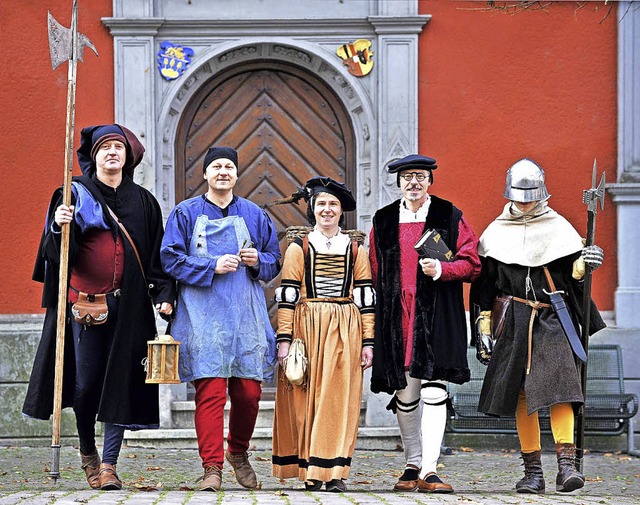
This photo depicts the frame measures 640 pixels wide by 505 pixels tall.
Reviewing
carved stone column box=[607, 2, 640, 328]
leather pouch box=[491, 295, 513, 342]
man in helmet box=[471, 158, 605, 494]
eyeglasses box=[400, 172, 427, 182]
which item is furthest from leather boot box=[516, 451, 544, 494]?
carved stone column box=[607, 2, 640, 328]

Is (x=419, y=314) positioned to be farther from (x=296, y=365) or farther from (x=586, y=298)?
(x=586, y=298)

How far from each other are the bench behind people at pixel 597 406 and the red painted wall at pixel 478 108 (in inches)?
19.4

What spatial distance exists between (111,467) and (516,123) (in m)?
4.70

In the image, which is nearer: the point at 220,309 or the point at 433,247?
the point at 220,309

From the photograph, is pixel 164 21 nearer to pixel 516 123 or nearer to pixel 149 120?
pixel 149 120

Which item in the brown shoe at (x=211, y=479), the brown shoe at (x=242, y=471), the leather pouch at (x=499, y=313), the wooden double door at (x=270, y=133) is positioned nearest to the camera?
the brown shoe at (x=211, y=479)

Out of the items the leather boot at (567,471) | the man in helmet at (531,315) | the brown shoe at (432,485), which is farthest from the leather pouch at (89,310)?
the leather boot at (567,471)

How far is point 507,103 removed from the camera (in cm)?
1038

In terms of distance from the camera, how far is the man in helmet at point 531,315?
742cm

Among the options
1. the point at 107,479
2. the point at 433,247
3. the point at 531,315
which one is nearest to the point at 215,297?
the point at 107,479

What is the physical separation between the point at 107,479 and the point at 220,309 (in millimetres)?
1083

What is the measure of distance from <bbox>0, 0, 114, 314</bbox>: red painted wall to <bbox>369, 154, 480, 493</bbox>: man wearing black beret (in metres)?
3.52

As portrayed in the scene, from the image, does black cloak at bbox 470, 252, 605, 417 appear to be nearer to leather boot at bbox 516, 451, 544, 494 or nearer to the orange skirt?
leather boot at bbox 516, 451, 544, 494

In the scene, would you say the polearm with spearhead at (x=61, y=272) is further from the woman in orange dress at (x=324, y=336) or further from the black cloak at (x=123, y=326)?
the woman in orange dress at (x=324, y=336)
